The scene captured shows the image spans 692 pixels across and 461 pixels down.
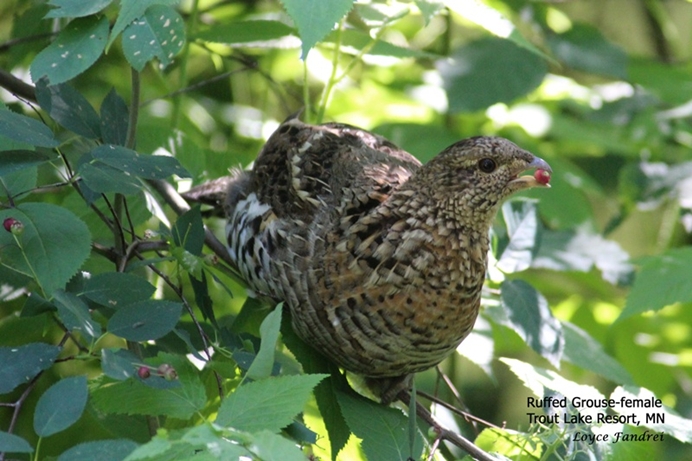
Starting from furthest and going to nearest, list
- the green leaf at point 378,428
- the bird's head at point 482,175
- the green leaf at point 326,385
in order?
1. the bird's head at point 482,175
2. the green leaf at point 326,385
3. the green leaf at point 378,428

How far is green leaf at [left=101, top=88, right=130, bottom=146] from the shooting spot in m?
1.75

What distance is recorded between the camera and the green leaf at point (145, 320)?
1.45m

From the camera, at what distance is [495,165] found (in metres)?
1.99

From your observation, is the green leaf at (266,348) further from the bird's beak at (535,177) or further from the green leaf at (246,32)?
the green leaf at (246,32)

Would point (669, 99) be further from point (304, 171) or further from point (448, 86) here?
point (304, 171)

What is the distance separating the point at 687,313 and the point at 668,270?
101cm

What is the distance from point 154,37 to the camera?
158 centimetres

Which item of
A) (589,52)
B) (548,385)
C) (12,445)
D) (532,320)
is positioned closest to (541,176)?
(532,320)

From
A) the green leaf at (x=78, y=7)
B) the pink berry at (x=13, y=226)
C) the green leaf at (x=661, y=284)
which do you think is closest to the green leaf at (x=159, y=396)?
the pink berry at (x=13, y=226)

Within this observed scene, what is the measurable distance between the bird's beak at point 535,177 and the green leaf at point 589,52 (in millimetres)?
1426

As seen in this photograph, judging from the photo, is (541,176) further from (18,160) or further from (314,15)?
(18,160)

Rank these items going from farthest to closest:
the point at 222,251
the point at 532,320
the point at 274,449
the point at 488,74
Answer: the point at 488,74, the point at 222,251, the point at 532,320, the point at 274,449

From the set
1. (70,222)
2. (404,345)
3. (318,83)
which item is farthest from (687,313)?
(70,222)

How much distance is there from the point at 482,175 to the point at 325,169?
1.44 feet
